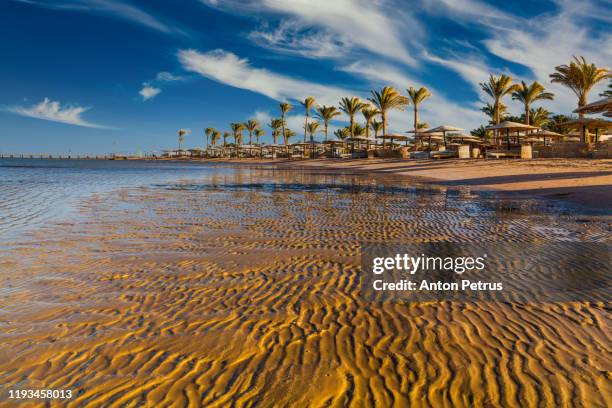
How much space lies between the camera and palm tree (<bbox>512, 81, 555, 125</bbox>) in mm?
38456

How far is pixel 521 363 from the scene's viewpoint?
259 cm

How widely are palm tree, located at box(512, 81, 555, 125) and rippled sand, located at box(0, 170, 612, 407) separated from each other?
1683 inches

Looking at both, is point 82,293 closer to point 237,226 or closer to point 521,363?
point 237,226

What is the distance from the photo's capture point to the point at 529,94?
38.8 m

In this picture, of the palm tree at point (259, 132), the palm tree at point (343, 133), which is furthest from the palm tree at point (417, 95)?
the palm tree at point (259, 132)

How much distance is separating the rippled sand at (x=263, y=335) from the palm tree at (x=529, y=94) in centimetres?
4275

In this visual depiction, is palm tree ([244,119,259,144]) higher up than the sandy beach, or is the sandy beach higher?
palm tree ([244,119,259,144])

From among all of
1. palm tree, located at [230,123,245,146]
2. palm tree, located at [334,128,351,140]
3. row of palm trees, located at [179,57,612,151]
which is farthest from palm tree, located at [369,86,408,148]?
palm tree, located at [230,123,245,146]

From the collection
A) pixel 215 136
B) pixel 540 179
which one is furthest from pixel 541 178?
pixel 215 136

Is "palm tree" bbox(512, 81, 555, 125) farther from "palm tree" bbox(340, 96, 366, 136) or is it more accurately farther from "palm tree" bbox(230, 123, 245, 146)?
"palm tree" bbox(230, 123, 245, 146)

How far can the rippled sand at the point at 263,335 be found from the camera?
2.32 meters

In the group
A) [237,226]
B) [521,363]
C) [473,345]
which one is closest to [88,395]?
[473,345]

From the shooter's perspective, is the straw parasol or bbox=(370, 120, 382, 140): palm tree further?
bbox=(370, 120, 382, 140): palm tree

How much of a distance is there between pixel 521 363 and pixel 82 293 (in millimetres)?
4384
